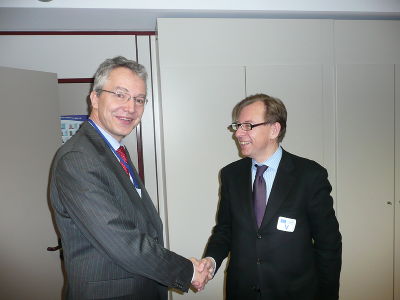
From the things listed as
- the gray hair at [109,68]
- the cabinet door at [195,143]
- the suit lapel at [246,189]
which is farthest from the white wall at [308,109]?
the gray hair at [109,68]

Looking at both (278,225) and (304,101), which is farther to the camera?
(304,101)

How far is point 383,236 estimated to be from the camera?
251 cm

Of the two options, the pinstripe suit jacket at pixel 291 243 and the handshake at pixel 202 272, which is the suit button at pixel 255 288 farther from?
the handshake at pixel 202 272

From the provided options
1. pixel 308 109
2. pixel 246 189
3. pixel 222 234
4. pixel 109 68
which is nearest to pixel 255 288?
pixel 222 234

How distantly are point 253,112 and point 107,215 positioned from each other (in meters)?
0.97

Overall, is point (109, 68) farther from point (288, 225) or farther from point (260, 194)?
point (288, 225)

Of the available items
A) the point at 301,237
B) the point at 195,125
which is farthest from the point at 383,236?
the point at 195,125

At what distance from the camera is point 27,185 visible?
6.47 feet

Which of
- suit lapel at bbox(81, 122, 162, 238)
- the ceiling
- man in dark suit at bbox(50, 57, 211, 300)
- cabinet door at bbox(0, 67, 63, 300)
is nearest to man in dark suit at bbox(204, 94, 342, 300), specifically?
man in dark suit at bbox(50, 57, 211, 300)

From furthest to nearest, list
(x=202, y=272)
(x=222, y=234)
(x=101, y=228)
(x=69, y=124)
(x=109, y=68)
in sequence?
(x=69, y=124), (x=222, y=234), (x=202, y=272), (x=109, y=68), (x=101, y=228)

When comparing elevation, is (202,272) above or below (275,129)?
below

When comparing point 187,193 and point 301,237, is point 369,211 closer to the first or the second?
point 301,237

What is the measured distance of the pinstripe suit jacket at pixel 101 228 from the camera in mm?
1066

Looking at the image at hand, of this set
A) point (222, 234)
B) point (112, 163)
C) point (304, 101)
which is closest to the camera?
point (112, 163)
